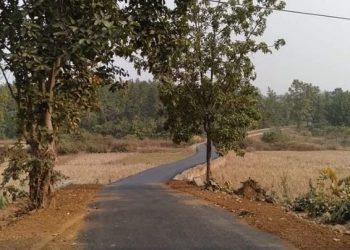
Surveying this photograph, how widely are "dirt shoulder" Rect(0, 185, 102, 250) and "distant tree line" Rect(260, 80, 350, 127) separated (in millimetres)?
125595

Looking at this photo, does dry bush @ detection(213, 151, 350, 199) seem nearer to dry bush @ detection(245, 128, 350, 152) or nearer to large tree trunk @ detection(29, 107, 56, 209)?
large tree trunk @ detection(29, 107, 56, 209)

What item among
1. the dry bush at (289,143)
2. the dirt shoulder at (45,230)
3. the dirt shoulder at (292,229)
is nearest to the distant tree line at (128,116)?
the dry bush at (289,143)

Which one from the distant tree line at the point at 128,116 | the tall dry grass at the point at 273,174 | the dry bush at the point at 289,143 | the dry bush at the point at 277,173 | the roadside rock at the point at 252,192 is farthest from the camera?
the distant tree line at the point at 128,116

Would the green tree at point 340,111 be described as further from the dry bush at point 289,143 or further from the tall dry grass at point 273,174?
the tall dry grass at point 273,174

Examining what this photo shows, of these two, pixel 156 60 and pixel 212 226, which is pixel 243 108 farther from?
pixel 212 226

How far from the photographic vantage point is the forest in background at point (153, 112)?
349 ft

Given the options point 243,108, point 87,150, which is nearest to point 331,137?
point 87,150

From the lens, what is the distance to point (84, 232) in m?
10.8

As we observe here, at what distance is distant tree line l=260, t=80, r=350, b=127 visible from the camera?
137 m

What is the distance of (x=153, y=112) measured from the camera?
121 m

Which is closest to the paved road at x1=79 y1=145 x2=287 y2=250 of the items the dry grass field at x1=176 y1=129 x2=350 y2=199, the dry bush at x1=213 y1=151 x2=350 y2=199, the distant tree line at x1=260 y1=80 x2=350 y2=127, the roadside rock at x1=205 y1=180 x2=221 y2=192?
the roadside rock at x1=205 y1=180 x2=221 y2=192

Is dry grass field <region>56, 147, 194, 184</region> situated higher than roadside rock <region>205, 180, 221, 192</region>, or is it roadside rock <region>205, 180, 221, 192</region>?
roadside rock <region>205, 180, 221, 192</region>

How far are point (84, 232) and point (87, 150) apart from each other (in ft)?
214

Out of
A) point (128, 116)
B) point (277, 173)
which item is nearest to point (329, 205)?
point (277, 173)
